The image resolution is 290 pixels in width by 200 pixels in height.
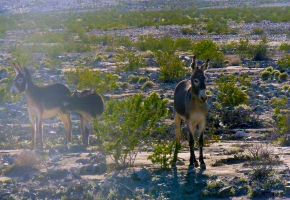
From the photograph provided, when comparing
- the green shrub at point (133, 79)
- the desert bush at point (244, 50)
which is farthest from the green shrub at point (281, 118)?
the desert bush at point (244, 50)

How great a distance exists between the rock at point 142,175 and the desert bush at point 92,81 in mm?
10544

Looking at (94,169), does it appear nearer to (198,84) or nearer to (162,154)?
(162,154)

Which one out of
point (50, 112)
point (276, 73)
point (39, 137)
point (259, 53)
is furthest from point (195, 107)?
point (259, 53)

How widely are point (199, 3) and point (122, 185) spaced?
11299 cm

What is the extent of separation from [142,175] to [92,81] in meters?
12.0

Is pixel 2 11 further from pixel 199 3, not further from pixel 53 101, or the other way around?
pixel 53 101

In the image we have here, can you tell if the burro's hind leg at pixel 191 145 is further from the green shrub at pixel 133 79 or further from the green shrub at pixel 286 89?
the green shrub at pixel 133 79

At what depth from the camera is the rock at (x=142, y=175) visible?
14.1 metres

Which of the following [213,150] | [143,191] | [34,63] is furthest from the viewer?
[34,63]

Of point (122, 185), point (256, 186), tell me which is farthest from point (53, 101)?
point (256, 186)

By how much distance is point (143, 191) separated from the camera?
13398 mm

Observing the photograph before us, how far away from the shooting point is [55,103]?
18031 millimetres

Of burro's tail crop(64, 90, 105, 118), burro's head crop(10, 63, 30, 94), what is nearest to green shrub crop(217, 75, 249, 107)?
burro's tail crop(64, 90, 105, 118)

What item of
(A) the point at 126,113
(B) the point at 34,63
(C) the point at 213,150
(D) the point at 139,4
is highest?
(A) the point at 126,113
